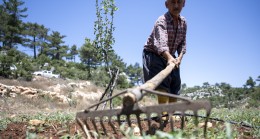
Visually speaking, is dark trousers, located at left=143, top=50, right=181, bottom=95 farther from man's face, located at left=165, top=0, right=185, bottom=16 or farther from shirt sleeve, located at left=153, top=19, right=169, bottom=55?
man's face, located at left=165, top=0, right=185, bottom=16

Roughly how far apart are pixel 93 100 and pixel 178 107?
17.9 meters

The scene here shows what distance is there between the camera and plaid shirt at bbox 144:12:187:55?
9.87 ft

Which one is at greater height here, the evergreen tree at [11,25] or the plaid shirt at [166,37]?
the evergreen tree at [11,25]

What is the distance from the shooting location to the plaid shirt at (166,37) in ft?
9.87

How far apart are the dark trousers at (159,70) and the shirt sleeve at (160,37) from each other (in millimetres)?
343

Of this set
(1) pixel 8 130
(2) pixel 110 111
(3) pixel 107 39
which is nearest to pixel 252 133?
(2) pixel 110 111

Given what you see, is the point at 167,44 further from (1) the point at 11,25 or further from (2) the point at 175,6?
(1) the point at 11,25

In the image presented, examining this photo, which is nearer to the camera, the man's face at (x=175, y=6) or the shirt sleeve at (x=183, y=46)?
the man's face at (x=175, y=6)

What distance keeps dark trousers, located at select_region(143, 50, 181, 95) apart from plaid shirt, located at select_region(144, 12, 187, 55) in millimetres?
105

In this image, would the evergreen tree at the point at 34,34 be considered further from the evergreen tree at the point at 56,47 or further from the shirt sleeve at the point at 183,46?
the shirt sleeve at the point at 183,46

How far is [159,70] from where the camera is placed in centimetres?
333

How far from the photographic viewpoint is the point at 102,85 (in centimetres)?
2753

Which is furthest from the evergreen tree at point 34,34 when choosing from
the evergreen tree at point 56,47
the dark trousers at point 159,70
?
the dark trousers at point 159,70

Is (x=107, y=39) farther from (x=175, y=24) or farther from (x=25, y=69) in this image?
(x=25, y=69)
